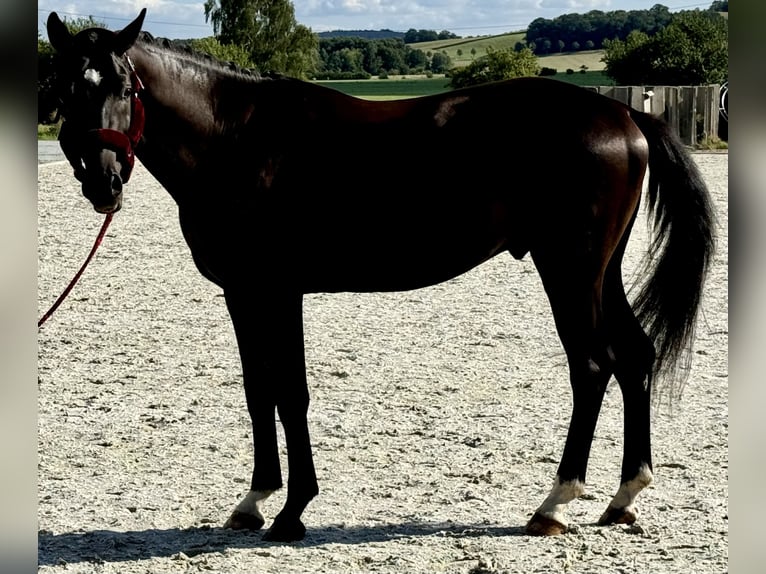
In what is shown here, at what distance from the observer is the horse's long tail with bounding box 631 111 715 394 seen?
12.4 ft

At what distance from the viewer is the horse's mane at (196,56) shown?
3.51 meters

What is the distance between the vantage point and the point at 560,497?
3684mm

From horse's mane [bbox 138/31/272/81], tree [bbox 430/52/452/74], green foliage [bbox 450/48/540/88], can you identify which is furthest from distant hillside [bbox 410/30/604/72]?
horse's mane [bbox 138/31/272/81]

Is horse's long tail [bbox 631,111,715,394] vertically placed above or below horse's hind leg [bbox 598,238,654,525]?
above

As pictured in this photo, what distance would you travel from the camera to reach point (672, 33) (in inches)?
1235

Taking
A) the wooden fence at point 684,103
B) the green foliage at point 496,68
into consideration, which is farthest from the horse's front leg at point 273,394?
the green foliage at point 496,68

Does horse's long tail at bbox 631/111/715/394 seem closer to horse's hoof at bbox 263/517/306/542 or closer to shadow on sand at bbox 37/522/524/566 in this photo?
shadow on sand at bbox 37/522/524/566

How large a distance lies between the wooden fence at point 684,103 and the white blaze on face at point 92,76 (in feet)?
69.1

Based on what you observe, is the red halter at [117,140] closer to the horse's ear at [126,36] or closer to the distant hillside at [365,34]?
the horse's ear at [126,36]

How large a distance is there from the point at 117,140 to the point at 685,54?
102ft

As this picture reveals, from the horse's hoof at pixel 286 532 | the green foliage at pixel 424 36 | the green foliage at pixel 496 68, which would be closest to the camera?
the horse's hoof at pixel 286 532

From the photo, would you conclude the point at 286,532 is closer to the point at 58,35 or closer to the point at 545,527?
A: the point at 545,527

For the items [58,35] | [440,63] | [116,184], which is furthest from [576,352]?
[440,63]
